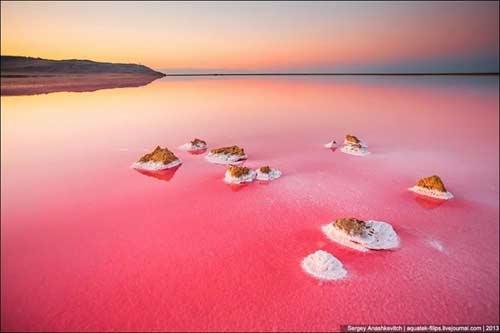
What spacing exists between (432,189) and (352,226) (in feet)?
14.3

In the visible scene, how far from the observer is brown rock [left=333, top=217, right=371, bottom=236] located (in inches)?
277

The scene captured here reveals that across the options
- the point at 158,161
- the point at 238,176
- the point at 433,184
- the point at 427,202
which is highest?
the point at 158,161

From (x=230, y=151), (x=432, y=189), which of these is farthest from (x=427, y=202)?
(x=230, y=151)

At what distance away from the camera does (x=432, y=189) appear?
970 cm

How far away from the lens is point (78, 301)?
5105 millimetres

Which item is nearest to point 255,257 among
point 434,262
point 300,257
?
point 300,257

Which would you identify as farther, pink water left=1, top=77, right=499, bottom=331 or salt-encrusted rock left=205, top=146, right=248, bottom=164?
salt-encrusted rock left=205, top=146, right=248, bottom=164

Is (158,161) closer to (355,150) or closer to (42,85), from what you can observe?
(355,150)

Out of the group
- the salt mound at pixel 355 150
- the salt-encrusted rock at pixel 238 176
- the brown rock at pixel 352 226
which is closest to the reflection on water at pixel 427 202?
the brown rock at pixel 352 226

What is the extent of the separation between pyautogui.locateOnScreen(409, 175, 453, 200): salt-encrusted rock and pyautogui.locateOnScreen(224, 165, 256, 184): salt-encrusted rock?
5545 millimetres

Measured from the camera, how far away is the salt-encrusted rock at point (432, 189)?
952 centimetres

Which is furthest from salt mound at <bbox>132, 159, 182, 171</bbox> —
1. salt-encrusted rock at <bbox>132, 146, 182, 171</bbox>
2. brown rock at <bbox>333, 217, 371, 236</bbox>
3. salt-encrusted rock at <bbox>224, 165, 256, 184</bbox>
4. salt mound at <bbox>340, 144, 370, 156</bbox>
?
salt mound at <bbox>340, 144, 370, 156</bbox>

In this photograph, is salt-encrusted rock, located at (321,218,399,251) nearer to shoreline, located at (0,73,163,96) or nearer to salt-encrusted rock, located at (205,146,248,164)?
salt-encrusted rock, located at (205,146,248,164)

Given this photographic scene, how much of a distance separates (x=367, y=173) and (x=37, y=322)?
11.0 meters
